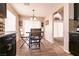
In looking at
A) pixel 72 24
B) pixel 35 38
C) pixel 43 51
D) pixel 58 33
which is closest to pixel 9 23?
pixel 35 38

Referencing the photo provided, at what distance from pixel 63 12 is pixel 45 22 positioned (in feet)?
2.08

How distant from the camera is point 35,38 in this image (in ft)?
11.3

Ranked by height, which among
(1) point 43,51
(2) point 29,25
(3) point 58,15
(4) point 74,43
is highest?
(3) point 58,15

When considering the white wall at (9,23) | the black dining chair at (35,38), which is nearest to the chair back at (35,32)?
the black dining chair at (35,38)

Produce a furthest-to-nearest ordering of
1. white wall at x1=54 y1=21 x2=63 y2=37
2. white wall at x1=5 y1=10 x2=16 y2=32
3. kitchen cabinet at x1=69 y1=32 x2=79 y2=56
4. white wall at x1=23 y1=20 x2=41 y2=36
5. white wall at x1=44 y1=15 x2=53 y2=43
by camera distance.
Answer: white wall at x1=44 y1=15 x2=53 y2=43
white wall at x1=54 y1=21 x2=63 y2=37
white wall at x1=23 y1=20 x2=41 y2=36
kitchen cabinet at x1=69 y1=32 x2=79 y2=56
white wall at x1=5 y1=10 x2=16 y2=32

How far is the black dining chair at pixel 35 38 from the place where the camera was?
335cm

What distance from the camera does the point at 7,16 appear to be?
2.84 metres

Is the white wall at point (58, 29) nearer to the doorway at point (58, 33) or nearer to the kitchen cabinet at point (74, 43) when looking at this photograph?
the doorway at point (58, 33)

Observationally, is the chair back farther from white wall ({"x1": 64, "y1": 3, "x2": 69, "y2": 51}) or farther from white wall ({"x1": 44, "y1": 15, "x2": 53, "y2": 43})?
white wall ({"x1": 64, "y1": 3, "x2": 69, "y2": 51})

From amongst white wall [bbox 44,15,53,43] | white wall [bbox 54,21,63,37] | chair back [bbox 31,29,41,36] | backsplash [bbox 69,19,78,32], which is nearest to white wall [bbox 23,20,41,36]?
chair back [bbox 31,29,41,36]

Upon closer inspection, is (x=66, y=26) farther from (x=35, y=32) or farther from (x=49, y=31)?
(x=35, y=32)

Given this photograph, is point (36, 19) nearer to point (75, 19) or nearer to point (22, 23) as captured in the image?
point (22, 23)

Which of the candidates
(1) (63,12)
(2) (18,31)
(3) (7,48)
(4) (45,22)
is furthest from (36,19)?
(3) (7,48)

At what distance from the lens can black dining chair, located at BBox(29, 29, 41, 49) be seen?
3346mm
